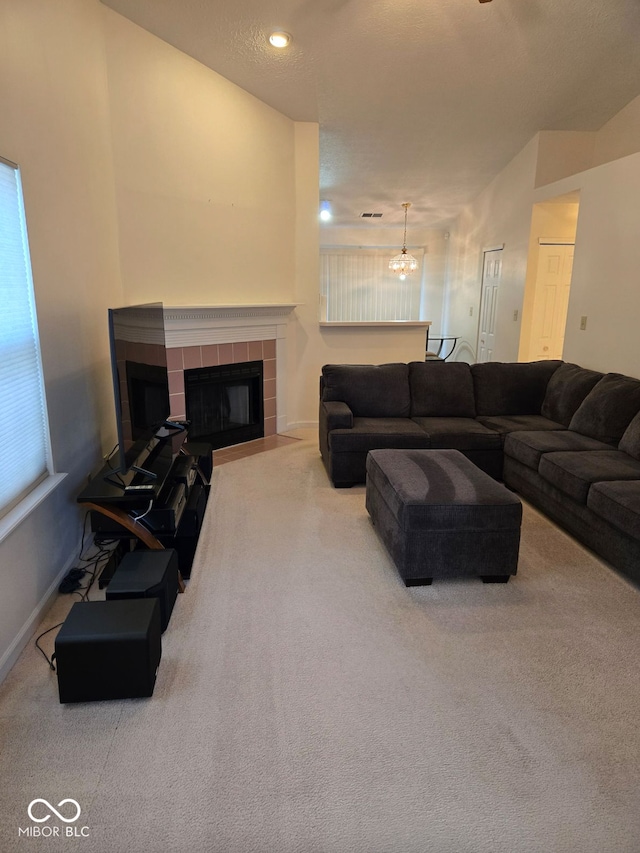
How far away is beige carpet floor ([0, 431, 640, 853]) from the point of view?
4.57 feet

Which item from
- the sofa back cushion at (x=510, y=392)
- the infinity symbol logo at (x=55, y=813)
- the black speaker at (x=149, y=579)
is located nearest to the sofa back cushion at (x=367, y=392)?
the sofa back cushion at (x=510, y=392)

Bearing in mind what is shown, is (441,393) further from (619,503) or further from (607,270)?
(619,503)

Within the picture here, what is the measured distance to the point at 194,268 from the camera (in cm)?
432

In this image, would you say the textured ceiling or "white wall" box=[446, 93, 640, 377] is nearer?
the textured ceiling

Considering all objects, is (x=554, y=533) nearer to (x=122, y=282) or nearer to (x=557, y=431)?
(x=557, y=431)

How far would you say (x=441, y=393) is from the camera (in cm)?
431

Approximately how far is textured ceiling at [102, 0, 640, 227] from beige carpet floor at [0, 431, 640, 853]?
12.5ft

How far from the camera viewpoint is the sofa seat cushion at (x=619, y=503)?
2.46 m

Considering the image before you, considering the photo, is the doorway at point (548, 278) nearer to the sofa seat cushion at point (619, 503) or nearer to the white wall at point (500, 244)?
the white wall at point (500, 244)

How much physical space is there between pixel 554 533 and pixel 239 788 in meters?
2.41

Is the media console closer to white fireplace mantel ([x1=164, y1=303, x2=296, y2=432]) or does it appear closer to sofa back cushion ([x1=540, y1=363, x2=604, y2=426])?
white fireplace mantel ([x1=164, y1=303, x2=296, y2=432])

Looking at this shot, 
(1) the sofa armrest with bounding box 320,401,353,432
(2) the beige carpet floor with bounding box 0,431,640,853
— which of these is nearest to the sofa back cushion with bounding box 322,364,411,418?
(1) the sofa armrest with bounding box 320,401,353,432

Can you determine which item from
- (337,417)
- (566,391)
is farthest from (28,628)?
(566,391)

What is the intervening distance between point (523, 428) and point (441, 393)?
0.74 meters
